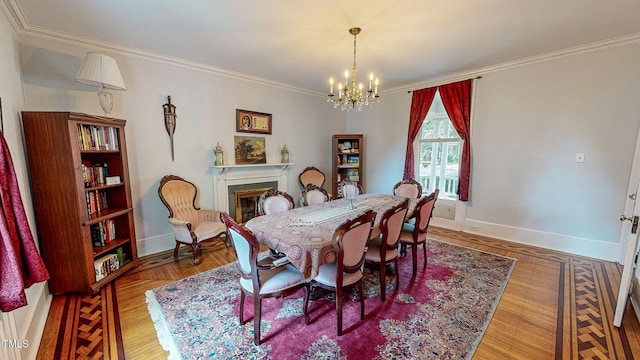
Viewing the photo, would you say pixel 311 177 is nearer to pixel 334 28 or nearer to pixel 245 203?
Result: pixel 245 203

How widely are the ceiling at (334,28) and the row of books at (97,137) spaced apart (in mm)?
990

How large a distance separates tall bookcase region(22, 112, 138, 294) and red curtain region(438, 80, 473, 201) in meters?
4.58

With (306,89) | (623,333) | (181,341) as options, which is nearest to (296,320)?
(181,341)

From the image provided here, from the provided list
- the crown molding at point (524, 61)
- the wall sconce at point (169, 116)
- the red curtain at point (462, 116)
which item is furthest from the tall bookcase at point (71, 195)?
the red curtain at point (462, 116)

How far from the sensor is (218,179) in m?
3.77

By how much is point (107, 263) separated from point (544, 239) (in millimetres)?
5430

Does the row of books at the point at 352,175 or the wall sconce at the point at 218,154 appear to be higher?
the wall sconce at the point at 218,154

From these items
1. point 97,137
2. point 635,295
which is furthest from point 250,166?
point 635,295

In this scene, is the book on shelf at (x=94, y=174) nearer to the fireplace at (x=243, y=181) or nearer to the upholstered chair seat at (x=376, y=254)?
the fireplace at (x=243, y=181)

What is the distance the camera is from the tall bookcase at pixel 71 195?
2.12m

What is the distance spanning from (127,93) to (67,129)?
1047 millimetres

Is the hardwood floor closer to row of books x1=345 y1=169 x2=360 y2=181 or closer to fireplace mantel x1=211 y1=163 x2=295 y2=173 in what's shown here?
fireplace mantel x1=211 y1=163 x2=295 y2=173

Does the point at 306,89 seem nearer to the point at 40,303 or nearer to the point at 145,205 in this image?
the point at 145,205

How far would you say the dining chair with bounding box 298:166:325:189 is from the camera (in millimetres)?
4828
